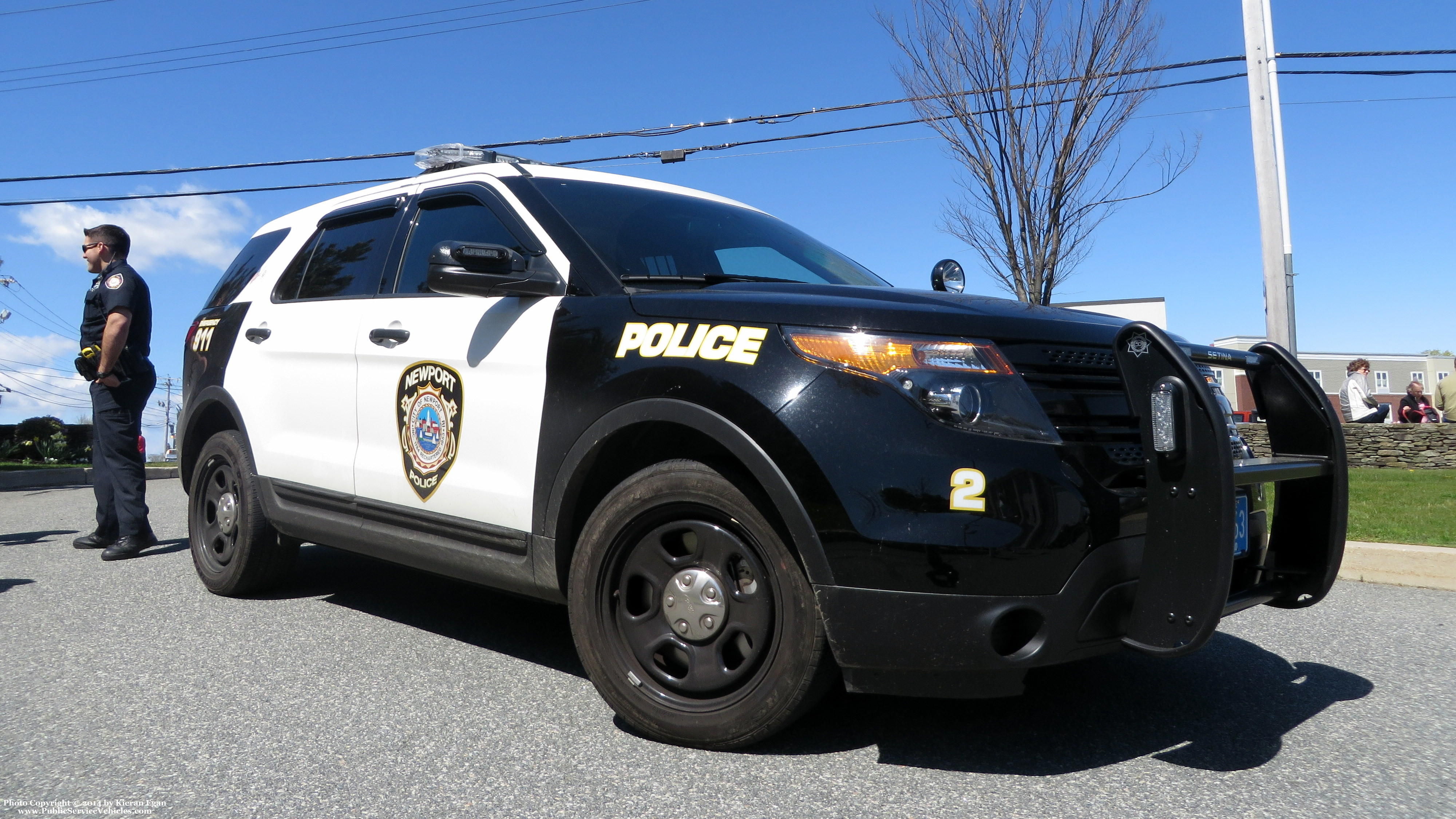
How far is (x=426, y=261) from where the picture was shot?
395cm

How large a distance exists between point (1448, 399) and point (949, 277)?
12416 millimetres

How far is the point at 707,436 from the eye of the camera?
2801 mm

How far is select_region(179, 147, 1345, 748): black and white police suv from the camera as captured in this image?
2.44 meters

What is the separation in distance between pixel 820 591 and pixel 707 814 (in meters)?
0.59

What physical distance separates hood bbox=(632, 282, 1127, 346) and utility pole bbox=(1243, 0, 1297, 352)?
8165mm

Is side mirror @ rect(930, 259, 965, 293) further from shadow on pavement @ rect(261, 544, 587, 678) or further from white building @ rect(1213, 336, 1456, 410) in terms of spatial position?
white building @ rect(1213, 336, 1456, 410)

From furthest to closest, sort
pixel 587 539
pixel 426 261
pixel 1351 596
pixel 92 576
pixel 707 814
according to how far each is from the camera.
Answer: pixel 92 576
pixel 1351 596
pixel 426 261
pixel 587 539
pixel 707 814

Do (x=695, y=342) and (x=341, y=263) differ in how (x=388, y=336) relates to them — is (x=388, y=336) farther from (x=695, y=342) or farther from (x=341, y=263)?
(x=695, y=342)

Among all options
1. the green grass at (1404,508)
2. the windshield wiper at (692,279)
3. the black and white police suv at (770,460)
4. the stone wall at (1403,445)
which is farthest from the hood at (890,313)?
the stone wall at (1403,445)

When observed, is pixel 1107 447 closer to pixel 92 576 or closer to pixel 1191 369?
pixel 1191 369

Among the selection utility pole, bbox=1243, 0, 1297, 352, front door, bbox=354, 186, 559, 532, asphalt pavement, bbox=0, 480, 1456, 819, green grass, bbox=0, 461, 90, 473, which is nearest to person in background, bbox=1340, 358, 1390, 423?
utility pole, bbox=1243, 0, 1297, 352

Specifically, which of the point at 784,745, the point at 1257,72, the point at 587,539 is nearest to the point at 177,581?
the point at 587,539

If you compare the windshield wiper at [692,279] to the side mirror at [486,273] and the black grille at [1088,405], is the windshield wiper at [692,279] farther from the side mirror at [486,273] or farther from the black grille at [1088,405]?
the black grille at [1088,405]

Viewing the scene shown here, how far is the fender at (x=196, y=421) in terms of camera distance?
475 cm
